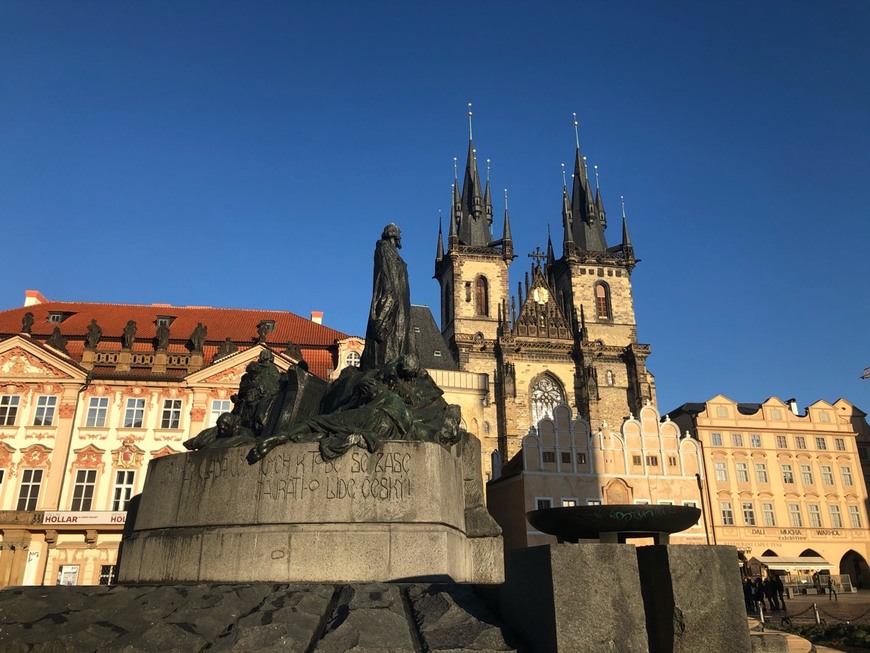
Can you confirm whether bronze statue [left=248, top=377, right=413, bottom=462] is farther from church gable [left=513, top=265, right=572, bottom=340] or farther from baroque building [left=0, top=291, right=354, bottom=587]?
church gable [left=513, top=265, right=572, bottom=340]

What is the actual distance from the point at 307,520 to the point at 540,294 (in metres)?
52.7

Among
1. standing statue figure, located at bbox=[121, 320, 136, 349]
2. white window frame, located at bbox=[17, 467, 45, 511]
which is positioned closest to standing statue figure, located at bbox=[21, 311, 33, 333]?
standing statue figure, located at bbox=[121, 320, 136, 349]

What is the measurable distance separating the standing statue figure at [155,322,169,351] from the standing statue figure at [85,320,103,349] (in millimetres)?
2209

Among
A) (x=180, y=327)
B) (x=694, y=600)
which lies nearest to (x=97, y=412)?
(x=180, y=327)

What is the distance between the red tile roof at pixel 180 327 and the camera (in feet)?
98.5

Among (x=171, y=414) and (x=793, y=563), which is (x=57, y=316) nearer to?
(x=171, y=414)

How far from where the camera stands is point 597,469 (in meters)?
32.6

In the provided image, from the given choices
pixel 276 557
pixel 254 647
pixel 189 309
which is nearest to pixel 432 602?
pixel 254 647

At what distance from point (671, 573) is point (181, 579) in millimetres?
4469

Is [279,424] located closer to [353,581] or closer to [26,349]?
[353,581]

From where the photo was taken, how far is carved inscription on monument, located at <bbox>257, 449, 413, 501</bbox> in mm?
6402

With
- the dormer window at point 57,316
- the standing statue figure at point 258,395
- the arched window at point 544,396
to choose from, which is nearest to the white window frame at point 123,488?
the dormer window at point 57,316

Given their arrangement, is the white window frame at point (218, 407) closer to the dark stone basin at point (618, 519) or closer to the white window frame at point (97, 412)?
the white window frame at point (97, 412)

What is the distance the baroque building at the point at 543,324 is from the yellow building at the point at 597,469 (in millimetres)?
13839
